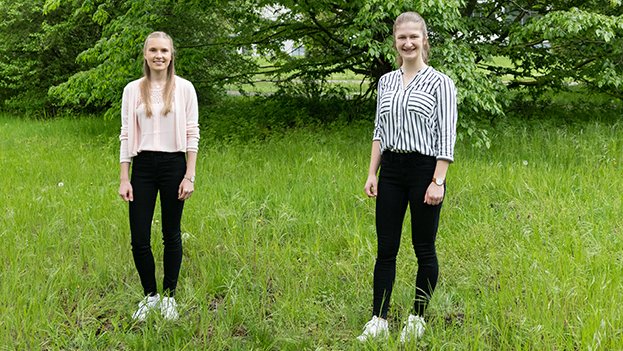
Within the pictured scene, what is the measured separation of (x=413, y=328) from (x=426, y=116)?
113 cm

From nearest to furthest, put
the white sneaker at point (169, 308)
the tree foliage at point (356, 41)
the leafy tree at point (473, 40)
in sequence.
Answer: the white sneaker at point (169, 308), the leafy tree at point (473, 40), the tree foliage at point (356, 41)

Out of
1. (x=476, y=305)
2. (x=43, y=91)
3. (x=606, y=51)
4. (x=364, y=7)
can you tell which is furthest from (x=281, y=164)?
(x=43, y=91)

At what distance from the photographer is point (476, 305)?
11.4 feet

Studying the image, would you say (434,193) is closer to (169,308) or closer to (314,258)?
(314,258)

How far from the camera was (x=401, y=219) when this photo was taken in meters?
3.23

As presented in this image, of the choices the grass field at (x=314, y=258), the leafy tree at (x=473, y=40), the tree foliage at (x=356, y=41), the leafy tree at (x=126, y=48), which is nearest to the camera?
the grass field at (x=314, y=258)

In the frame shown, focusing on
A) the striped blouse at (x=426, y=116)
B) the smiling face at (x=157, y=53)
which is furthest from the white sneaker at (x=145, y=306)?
the striped blouse at (x=426, y=116)

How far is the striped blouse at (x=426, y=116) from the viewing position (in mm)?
2994

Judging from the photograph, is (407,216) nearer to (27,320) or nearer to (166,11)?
(27,320)

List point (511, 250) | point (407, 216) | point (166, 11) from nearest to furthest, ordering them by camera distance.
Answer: point (511, 250), point (407, 216), point (166, 11)

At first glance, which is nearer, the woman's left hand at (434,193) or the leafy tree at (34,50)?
the woman's left hand at (434,193)

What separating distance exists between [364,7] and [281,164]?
2087mm

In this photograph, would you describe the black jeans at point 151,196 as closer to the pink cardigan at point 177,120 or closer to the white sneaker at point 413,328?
the pink cardigan at point 177,120

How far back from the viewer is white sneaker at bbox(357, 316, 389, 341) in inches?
126
